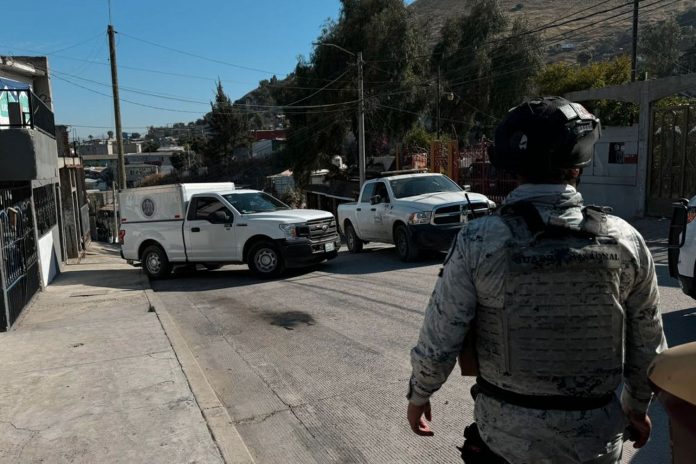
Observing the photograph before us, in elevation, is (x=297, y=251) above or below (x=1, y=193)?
below

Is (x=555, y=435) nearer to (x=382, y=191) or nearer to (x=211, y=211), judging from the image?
(x=211, y=211)

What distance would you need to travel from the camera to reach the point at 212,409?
4738mm

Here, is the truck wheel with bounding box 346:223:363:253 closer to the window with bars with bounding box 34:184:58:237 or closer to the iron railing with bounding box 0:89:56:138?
the window with bars with bounding box 34:184:58:237

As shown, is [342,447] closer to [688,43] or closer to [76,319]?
[76,319]

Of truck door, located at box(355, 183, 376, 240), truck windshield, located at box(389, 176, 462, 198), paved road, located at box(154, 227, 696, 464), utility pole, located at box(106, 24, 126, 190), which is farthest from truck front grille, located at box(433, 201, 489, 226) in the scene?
utility pole, located at box(106, 24, 126, 190)

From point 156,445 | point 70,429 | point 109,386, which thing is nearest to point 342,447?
point 156,445

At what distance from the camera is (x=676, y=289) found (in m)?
8.17

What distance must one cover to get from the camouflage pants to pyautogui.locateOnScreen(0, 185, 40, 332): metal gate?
312 inches

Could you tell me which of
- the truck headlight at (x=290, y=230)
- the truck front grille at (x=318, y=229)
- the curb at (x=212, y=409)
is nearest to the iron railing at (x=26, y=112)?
the truck headlight at (x=290, y=230)

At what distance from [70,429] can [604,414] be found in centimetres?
394

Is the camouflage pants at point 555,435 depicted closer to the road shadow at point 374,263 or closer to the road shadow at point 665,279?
the road shadow at point 665,279

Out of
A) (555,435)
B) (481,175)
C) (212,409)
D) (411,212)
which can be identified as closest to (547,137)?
(555,435)

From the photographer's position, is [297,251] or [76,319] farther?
[297,251]

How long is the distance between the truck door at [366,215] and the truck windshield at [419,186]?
822 mm
